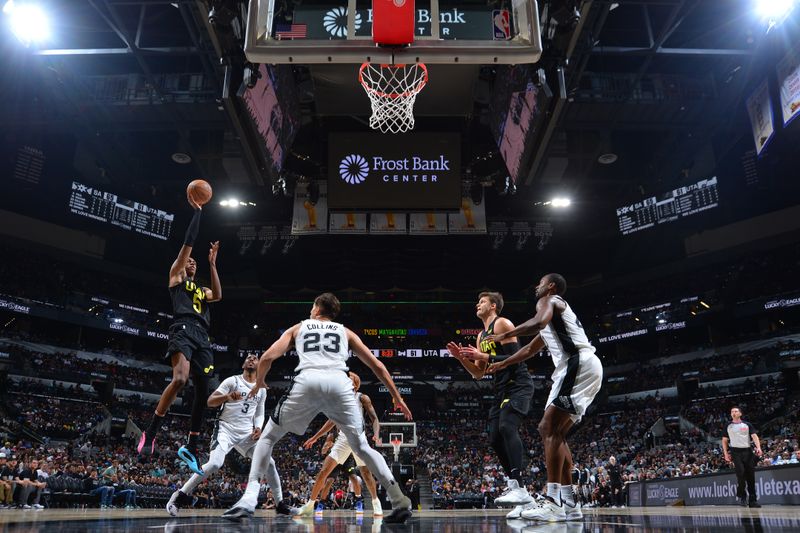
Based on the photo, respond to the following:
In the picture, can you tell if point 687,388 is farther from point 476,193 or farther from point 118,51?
point 118,51

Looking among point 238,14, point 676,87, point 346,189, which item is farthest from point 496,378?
point 676,87

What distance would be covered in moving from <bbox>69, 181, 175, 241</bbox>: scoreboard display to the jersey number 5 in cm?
2095

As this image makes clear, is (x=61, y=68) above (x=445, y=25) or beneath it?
above

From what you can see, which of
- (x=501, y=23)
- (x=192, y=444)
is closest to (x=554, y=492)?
(x=192, y=444)

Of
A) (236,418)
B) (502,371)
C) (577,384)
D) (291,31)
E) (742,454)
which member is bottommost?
(742,454)

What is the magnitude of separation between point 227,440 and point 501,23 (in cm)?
696

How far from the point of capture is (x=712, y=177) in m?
21.9

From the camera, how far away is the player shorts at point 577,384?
17.8 feet

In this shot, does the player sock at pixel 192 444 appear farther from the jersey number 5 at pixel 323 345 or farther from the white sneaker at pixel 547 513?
the white sneaker at pixel 547 513

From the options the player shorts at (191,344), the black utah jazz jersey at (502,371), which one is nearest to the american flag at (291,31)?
the player shorts at (191,344)

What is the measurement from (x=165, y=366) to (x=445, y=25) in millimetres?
34796

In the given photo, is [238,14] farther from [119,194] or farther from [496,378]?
[119,194]

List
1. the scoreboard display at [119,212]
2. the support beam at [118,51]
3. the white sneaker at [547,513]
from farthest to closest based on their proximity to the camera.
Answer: the scoreboard display at [119,212], the support beam at [118,51], the white sneaker at [547,513]

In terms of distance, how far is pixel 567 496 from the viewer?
5.56 m
